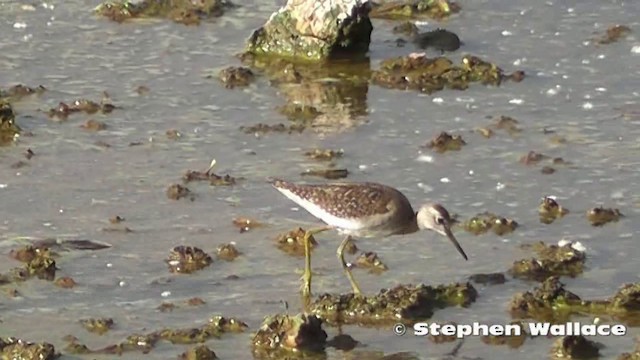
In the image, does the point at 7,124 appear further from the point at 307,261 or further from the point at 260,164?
the point at 307,261

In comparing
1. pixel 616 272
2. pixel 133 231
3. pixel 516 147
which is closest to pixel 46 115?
pixel 133 231

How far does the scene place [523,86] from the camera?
16.8 metres

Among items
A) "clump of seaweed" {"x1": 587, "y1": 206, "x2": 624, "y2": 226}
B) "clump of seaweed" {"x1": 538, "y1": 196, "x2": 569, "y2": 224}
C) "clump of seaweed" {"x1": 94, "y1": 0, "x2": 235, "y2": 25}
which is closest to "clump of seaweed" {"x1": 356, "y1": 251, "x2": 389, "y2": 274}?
"clump of seaweed" {"x1": 538, "y1": 196, "x2": 569, "y2": 224}

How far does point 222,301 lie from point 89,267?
3.84 feet

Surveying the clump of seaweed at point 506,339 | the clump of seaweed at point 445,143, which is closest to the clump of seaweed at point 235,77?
the clump of seaweed at point 445,143

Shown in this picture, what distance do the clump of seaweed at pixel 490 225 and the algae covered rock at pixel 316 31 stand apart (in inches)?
192

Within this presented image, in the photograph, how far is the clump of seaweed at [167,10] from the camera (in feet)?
63.3

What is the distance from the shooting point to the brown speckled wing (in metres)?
12.3

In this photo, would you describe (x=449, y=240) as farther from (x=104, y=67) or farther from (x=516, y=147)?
(x=104, y=67)

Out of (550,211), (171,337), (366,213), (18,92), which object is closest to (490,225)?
(550,211)

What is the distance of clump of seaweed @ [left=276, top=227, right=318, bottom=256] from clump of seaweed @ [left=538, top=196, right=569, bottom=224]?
5.75ft

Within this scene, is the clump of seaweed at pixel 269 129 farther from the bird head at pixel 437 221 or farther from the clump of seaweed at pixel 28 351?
the clump of seaweed at pixel 28 351

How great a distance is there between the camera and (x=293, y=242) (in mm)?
12984

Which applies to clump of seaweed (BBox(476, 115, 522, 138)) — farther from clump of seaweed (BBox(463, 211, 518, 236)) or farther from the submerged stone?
the submerged stone
